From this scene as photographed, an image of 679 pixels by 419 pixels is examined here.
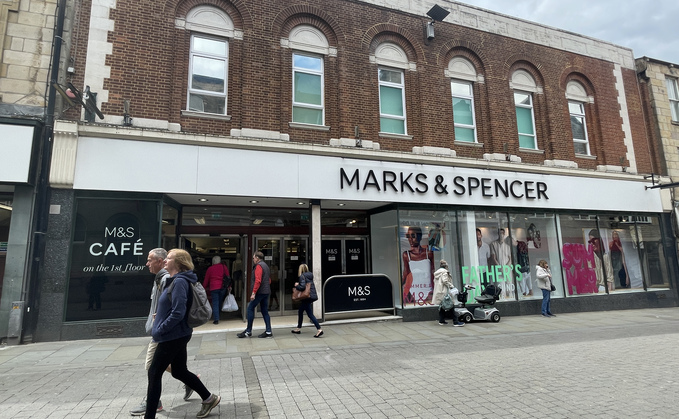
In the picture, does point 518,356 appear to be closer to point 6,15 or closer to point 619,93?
point 6,15

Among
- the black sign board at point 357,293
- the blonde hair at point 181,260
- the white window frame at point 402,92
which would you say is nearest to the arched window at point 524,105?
the white window frame at point 402,92

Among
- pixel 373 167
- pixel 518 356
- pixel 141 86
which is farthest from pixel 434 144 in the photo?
pixel 141 86

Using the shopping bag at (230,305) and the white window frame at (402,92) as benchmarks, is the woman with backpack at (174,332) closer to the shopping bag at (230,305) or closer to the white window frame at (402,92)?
the shopping bag at (230,305)

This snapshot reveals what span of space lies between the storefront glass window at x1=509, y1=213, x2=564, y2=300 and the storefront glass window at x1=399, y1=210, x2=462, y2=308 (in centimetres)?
227

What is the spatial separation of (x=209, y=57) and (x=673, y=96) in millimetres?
18188

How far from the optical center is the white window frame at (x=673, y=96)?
14.6 metres

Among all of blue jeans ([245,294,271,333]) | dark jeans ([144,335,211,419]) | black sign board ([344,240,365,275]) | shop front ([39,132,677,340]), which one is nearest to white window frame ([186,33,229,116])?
shop front ([39,132,677,340])

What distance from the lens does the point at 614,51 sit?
566 inches

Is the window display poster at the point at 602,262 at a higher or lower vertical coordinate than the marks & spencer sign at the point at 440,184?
lower

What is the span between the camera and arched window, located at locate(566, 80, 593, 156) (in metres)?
13.2

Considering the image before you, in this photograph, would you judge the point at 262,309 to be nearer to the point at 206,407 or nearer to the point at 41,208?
the point at 206,407

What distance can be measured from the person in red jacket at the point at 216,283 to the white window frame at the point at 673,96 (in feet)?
60.1

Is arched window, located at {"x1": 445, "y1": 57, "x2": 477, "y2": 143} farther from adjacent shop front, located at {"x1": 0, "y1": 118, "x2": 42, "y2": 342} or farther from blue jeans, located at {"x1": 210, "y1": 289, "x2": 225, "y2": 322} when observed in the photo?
adjacent shop front, located at {"x1": 0, "y1": 118, "x2": 42, "y2": 342}

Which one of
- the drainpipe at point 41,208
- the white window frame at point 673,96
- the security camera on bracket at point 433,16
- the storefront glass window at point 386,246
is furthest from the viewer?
the white window frame at point 673,96
